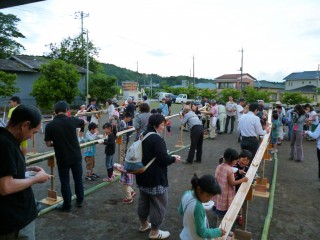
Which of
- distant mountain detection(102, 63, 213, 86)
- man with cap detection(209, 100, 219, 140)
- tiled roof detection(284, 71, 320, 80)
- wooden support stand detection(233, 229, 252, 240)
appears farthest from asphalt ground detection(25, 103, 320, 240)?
distant mountain detection(102, 63, 213, 86)

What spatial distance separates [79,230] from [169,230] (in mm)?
1383

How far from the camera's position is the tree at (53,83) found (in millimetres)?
24109

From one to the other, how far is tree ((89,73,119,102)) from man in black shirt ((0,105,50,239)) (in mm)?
29163

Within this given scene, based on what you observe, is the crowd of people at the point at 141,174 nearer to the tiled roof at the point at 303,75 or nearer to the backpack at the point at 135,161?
the backpack at the point at 135,161

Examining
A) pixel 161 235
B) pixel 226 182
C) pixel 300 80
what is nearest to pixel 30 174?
pixel 161 235

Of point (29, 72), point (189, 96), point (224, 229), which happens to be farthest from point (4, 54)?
point (224, 229)

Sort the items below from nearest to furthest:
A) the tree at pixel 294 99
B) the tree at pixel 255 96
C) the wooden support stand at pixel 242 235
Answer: the wooden support stand at pixel 242 235
the tree at pixel 294 99
the tree at pixel 255 96

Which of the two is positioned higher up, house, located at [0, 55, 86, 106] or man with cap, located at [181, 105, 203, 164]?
house, located at [0, 55, 86, 106]

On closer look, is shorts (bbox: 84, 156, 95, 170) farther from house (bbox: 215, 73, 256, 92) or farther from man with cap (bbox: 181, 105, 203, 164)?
house (bbox: 215, 73, 256, 92)

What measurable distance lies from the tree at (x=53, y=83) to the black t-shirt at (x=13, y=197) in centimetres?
2336

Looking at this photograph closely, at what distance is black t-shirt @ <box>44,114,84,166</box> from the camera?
4.52m

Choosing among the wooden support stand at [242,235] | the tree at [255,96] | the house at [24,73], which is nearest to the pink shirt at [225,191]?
the wooden support stand at [242,235]

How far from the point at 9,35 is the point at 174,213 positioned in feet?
146

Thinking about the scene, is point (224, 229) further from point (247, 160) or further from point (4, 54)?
point (4, 54)
